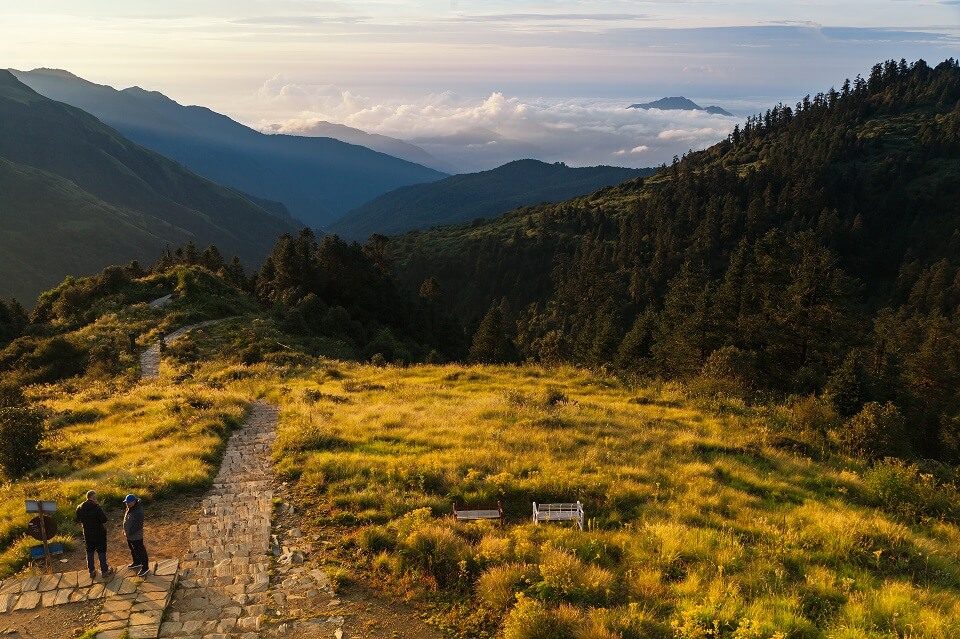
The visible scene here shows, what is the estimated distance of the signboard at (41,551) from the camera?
10445 mm

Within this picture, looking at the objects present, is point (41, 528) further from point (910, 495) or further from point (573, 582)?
point (910, 495)

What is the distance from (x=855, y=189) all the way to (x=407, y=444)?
194 m

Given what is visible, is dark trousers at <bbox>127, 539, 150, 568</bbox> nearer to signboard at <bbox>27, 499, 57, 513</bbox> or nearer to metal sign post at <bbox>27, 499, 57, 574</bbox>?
metal sign post at <bbox>27, 499, 57, 574</bbox>

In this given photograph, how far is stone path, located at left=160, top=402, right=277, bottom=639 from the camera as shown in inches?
354

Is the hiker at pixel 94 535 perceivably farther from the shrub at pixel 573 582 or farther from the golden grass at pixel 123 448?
the shrub at pixel 573 582

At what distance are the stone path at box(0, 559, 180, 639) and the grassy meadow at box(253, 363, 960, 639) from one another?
3449 millimetres

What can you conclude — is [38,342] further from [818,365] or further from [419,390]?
[818,365]

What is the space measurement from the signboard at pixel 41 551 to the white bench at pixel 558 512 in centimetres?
1021

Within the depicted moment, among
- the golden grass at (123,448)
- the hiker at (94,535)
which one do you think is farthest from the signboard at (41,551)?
the hiker at (94,535)

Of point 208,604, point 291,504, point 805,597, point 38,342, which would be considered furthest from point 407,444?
point 38,342

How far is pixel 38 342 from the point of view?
42.2 m

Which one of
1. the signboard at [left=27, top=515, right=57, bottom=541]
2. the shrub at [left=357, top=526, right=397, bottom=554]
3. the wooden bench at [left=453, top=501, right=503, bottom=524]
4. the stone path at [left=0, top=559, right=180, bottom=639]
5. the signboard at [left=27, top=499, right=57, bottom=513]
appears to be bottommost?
the stone path at [left=0, top=559, right=180, bottom=639]

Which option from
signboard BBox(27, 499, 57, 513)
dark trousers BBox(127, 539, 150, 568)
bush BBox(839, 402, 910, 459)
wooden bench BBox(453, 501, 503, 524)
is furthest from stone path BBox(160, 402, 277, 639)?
bush BBox(839, 402, 910, 459)

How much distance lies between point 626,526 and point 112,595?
33.8ft
